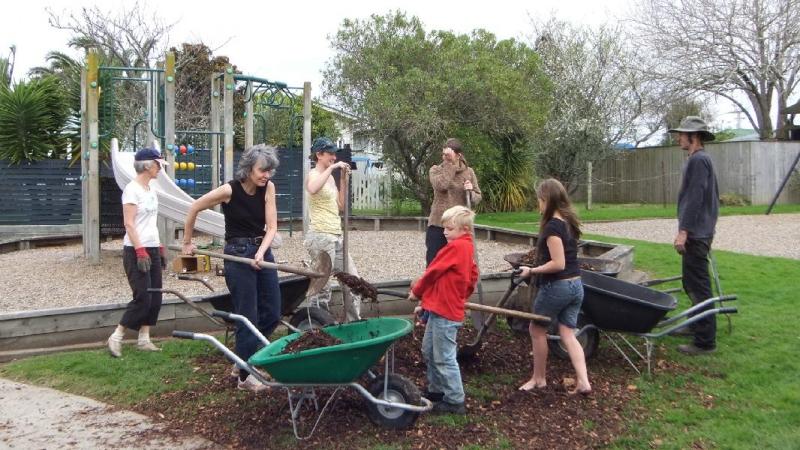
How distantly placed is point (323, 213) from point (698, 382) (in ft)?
9.54

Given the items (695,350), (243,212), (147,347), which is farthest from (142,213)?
(695,350)

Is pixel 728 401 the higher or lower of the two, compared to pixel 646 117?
lower

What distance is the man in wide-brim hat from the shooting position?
5.45m

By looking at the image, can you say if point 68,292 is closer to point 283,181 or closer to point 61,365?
point 61,365

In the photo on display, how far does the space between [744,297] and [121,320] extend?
548 centimetres

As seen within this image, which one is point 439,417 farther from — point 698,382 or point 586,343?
point 698,382

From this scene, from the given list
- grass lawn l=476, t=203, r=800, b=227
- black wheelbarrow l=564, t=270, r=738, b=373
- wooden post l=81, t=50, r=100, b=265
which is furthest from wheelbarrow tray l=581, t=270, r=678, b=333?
grass lawn l=476, t=203, r=800, b=227

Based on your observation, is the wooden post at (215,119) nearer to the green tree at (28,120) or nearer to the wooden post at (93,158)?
the wooden post at (93,158)

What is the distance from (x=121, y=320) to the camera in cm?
541

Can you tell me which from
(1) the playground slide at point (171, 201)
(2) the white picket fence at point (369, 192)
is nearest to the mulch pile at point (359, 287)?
(1) the playground slide at point (171, 201)

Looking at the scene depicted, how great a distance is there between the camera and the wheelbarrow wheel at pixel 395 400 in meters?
3.88

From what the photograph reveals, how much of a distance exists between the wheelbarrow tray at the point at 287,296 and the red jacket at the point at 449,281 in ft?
4.80

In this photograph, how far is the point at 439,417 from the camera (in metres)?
4.07

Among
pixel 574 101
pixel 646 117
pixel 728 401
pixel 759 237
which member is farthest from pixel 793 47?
pixel 728 401
